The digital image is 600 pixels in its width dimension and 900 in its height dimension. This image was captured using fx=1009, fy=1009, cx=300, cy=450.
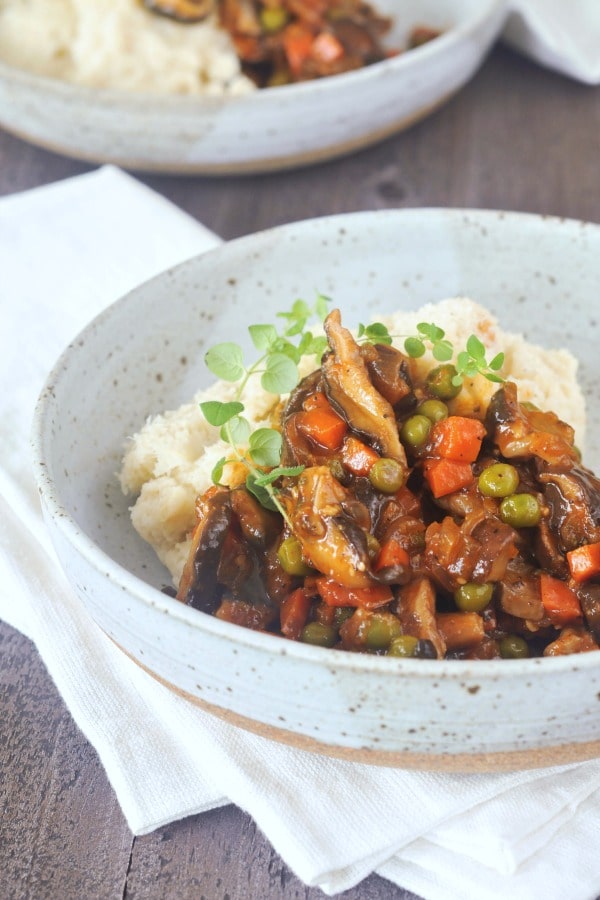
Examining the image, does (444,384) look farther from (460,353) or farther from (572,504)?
(572,504)

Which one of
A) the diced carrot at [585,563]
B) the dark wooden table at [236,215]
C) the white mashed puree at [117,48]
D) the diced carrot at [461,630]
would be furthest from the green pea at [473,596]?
the white mashed puree at [117,48]

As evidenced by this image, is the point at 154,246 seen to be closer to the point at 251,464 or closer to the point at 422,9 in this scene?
the point at 251,464

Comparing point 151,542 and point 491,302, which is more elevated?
point 491,302

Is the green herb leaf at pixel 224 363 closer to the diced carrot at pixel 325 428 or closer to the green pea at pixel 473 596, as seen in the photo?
the diced carrot at pixel 325 428

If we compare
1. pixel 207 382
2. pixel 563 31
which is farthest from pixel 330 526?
pixel 563 31

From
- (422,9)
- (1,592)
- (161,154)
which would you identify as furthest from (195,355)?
(422,9)

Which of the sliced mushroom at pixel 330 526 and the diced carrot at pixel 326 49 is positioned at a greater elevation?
the sliced mushroom at pixel 330 526
